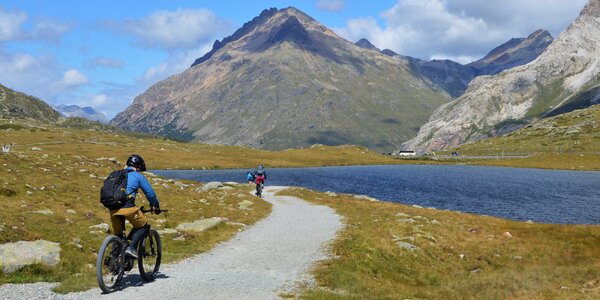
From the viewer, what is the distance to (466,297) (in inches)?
737

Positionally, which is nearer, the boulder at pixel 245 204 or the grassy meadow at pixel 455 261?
the grassy meadow at pixel 455 261

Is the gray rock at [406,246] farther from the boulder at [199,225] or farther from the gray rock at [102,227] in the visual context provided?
the gray rock at [102,227]

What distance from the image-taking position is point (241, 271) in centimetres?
2022

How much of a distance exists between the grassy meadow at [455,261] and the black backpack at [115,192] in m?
7.44

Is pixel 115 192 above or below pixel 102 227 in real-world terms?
above

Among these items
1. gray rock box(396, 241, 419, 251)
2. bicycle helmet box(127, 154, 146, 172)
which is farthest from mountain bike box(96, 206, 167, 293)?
gray rock box(396, 241, 419, 251)

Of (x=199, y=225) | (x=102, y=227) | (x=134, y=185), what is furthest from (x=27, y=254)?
(x=199, y=225)

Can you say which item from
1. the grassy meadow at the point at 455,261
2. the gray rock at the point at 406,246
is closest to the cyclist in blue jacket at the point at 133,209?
the grassy meadow at the point at 455,261

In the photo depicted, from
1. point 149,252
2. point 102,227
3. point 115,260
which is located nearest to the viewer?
point 115,260

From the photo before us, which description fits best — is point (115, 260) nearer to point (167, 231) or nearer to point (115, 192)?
point (115, 192)

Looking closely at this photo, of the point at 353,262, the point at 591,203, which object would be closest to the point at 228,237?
the point at 353,262

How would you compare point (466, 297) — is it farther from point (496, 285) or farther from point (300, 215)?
point (300, 215)

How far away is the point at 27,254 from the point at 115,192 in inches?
217

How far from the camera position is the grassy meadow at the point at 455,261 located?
1923 cm
